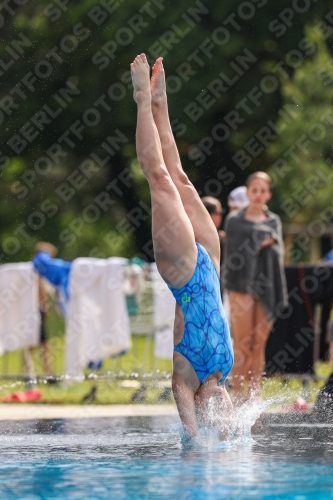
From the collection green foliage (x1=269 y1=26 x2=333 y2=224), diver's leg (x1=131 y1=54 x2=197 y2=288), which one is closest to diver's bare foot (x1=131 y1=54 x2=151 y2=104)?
diver's leg (x1=131 y1=54 x2=197 y2=288)

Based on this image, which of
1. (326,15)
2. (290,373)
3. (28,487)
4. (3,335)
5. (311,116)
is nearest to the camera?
(28,487)

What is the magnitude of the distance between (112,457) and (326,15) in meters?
17.2

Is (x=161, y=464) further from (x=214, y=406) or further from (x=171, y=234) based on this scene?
(x=171, y=234)

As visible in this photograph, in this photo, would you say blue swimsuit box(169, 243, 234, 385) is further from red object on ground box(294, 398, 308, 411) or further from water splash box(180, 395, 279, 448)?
red object on ground box(294, 398, 308, 411)

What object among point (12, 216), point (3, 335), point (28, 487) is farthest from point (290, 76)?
point (28, 487)

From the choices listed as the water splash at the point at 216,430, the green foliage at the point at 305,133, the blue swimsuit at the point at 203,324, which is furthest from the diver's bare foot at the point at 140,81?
the green foliage at the point at 305,133

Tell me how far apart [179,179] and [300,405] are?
2558 mm

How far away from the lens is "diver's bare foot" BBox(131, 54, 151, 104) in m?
5.74

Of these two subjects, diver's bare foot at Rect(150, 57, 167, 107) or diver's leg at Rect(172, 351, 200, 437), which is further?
diver's bare foot at Rect(150, 57, 167, 107)

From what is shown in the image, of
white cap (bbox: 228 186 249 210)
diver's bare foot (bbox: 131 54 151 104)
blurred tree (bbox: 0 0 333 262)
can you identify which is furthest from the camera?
blurred tree (bbox: 0 0 333 262)

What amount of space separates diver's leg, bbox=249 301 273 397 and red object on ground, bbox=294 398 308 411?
1.42 ft

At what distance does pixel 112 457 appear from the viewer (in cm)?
495

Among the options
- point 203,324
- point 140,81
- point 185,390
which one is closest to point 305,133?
point 140,81

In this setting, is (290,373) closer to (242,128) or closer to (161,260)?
(161,260)
